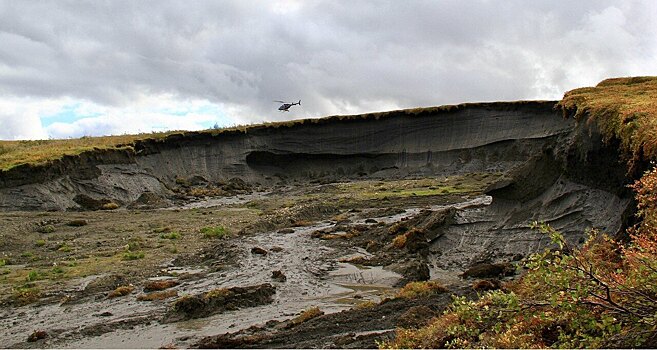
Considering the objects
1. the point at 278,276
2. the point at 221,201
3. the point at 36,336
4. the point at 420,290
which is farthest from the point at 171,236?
the point at 221,201

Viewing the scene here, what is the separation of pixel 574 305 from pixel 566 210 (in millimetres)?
14849

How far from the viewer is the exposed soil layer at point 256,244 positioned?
1638cm

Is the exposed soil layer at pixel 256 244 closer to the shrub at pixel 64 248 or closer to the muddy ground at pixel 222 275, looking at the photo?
the muddy ground at pixel 222 275

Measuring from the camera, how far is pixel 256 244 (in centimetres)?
2991

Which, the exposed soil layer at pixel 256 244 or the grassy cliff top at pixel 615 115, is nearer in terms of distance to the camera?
the grassy cliff top at pixel 615 115

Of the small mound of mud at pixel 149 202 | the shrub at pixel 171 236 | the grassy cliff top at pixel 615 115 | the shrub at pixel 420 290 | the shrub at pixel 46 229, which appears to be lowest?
the shrub at pixel 171 236

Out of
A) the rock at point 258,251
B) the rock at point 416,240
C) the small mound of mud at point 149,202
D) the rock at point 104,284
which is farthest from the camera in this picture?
the small mound of mud at point 149,202

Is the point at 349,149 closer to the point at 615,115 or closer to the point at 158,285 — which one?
the point at 158,285

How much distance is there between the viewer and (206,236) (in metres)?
32.5

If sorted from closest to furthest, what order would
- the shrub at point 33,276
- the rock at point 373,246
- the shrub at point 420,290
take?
the shrub at point 420,290, the shrub at point 33,276, the rock at point 373,246

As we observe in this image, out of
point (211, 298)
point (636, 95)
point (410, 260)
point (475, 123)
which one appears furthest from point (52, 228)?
point (475, 123)

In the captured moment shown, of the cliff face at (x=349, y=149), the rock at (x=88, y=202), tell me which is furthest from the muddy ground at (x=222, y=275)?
the cliff face at (x=349, y=149)

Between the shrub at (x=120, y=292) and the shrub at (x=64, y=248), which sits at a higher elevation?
the shrub at (x=64, y=248)

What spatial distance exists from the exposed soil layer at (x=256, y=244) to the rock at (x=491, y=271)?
56 millimetres
